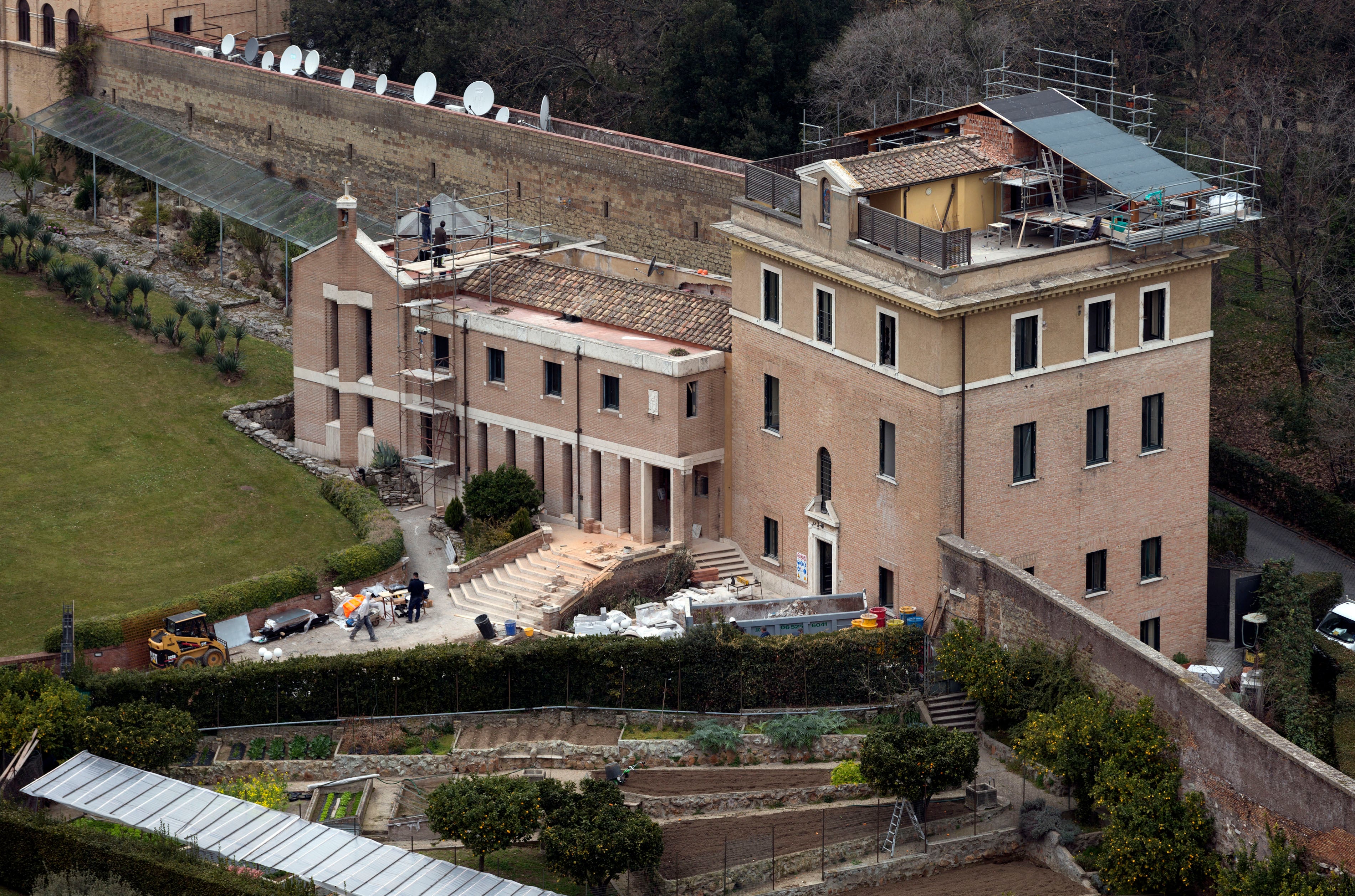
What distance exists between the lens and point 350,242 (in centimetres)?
7281

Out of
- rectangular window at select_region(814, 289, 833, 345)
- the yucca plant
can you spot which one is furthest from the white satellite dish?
rectangular window at select_region(814, 289, 833, 345)

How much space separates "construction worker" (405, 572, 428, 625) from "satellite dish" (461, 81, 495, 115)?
1234 inches

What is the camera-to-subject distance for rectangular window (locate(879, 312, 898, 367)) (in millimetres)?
59188

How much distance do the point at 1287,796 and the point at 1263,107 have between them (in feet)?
123

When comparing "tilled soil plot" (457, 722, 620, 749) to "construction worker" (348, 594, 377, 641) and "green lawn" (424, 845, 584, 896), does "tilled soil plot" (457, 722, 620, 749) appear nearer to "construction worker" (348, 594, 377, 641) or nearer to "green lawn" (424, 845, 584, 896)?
"green lawn" (424, 845, 584, 896)

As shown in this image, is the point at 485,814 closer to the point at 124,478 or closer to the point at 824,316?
the point at 824,316

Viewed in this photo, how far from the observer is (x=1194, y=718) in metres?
51.5

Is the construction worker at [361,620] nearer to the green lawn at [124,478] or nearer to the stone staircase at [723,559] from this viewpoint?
the green lawn at [124,478]

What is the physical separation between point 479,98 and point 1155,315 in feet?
123

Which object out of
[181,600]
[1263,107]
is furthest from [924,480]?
[1263,107]

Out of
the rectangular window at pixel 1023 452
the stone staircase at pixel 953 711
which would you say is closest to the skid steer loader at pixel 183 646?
the stone staircase at pixel 953 711

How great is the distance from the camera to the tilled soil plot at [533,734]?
5806 centimetres

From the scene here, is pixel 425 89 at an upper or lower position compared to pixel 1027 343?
upper

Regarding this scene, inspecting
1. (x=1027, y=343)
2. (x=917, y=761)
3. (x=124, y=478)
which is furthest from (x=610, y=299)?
(x=917, y=761)
